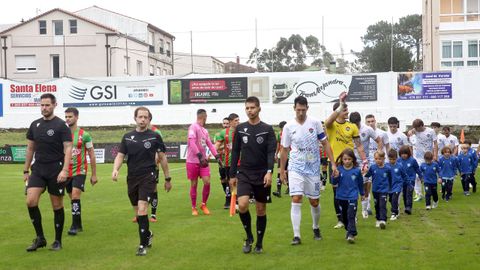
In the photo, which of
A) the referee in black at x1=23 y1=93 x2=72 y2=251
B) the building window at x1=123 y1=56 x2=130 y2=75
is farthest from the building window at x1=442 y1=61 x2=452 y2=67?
the referee in black at x1=23 y1=93 x2=72 y2=251

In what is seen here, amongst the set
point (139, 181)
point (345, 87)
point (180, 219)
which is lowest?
point (180, 219)

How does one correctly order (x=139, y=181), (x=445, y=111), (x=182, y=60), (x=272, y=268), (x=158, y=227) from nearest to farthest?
(x=272, y=268), (x=139, y=181), (x=158, y=227), (x=445, y=111), (x=182, y=60)

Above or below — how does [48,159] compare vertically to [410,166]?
above

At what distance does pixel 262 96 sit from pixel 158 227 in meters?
36.0

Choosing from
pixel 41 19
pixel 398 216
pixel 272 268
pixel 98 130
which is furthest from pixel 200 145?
pixel 41 19

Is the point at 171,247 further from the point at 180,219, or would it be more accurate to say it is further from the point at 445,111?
the point at 445,111

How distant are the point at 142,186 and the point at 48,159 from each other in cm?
146

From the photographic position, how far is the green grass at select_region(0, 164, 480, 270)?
8.83 m

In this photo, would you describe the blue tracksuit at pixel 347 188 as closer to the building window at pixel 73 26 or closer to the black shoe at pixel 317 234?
the black shoe at pixel 317 234

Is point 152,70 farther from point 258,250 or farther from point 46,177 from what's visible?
point 258,250

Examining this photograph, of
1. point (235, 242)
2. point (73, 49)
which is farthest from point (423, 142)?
point (73, 49)

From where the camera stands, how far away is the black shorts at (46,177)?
986cm

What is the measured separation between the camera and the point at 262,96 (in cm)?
4794

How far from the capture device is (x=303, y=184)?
1013 cm
